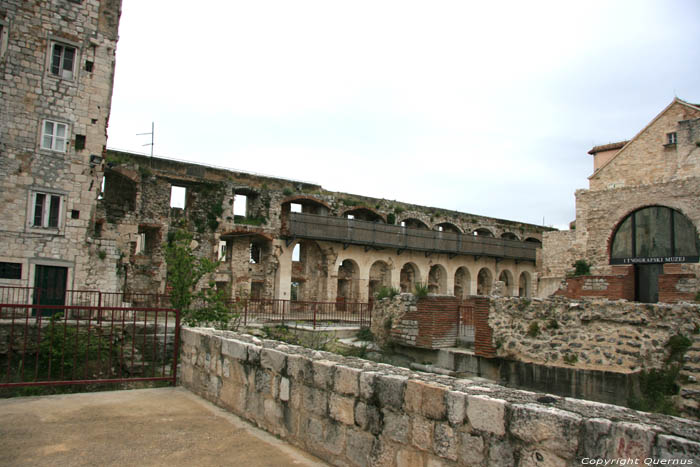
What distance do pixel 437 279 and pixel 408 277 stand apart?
2332mm

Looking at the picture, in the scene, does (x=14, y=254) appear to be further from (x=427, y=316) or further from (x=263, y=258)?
(x=427, y=316)

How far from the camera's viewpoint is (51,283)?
1912 centimetres

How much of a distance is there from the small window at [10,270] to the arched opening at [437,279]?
2385cm

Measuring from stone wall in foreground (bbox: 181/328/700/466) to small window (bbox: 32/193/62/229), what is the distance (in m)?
16.2

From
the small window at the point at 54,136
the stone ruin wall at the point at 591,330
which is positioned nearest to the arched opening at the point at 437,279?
the stone ruin wall at the point at 591,330

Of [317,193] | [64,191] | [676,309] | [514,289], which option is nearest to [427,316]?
[676,309]

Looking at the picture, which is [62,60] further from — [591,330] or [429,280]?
[429,280]

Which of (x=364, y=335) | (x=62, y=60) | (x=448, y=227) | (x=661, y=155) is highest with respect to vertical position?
(x=62, y=60)

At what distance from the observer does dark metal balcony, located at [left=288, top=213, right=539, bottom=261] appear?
27.9 m

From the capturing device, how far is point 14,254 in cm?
1834

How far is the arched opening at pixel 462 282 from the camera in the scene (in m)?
35.8

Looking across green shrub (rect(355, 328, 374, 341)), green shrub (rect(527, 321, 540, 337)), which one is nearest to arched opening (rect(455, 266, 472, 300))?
green shrub (rect(355, 328, 374, 341))

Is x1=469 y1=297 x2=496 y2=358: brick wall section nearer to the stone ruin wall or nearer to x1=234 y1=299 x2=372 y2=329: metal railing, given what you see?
the stone ruin wall

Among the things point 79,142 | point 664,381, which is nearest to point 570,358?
point 664,381
